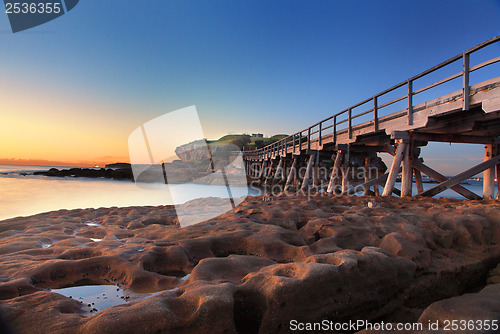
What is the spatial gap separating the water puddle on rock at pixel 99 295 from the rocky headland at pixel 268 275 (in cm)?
10

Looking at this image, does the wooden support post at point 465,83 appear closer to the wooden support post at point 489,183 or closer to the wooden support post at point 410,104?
the wooden support post at point 410,104

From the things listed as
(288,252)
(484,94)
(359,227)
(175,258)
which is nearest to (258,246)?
(288,252)

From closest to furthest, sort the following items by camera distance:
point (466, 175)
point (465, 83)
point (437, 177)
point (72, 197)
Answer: point (465, 83) → point (466, 175) → point (437, 177) → point (72, 197)

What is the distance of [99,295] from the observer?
8.59ft

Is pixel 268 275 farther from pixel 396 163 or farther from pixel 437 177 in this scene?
pixel 437 177

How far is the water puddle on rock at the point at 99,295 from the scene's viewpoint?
2420 mm

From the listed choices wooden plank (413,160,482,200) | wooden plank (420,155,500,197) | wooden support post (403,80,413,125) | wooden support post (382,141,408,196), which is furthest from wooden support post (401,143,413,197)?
wooden support post (403,80,413,125)

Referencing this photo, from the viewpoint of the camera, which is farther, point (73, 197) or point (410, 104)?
point (73, 197)

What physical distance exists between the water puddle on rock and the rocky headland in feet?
0.34

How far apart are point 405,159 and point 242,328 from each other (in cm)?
781

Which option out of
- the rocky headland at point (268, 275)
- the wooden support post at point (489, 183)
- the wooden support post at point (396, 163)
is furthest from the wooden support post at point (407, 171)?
the rocky headland at point (268, 275)

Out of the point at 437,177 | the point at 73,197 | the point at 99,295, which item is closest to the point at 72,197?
the point at 73,197

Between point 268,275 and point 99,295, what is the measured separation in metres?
1.95

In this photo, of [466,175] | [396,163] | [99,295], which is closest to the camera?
[99,295]
